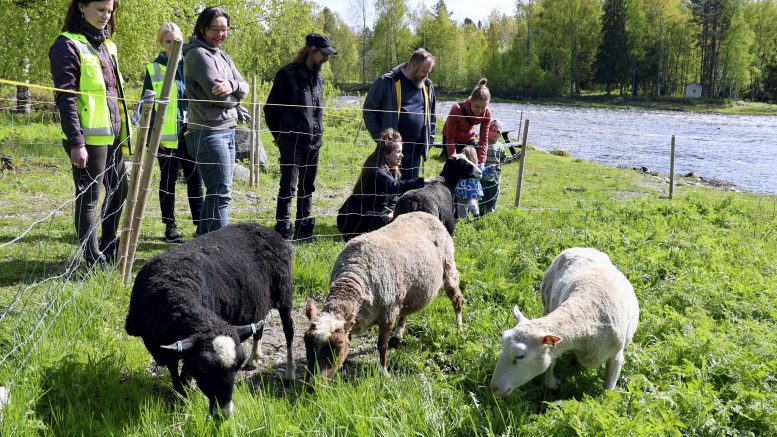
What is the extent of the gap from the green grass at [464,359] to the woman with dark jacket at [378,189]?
464 millimetres

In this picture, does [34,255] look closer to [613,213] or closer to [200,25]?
[200,25]

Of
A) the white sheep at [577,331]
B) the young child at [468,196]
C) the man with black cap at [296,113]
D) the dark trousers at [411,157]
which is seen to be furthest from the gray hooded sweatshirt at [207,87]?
the young child at [468,196]

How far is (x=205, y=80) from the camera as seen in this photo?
5.77 meters

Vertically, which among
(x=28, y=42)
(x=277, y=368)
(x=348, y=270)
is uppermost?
(x=28, y=42)

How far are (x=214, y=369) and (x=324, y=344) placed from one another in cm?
67

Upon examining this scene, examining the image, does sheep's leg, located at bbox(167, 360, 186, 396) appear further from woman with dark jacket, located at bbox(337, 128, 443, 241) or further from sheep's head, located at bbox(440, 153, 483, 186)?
sheep's head, located at bbox(440, 153, 483, 186)

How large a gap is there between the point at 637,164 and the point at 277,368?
21.3m

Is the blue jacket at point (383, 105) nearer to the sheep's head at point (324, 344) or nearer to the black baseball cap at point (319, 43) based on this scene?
the black baseball cap at point (319, 43)

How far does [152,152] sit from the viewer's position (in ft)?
16.6

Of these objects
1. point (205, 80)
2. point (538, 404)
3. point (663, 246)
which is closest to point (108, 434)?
point (538, 404)

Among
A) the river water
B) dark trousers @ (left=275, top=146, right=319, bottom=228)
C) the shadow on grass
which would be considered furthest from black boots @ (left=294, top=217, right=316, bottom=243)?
the river water

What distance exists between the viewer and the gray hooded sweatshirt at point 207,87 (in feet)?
18.9

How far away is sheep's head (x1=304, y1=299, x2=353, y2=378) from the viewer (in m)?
3.58

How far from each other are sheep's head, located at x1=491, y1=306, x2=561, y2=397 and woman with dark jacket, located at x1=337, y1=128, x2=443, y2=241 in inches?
126
